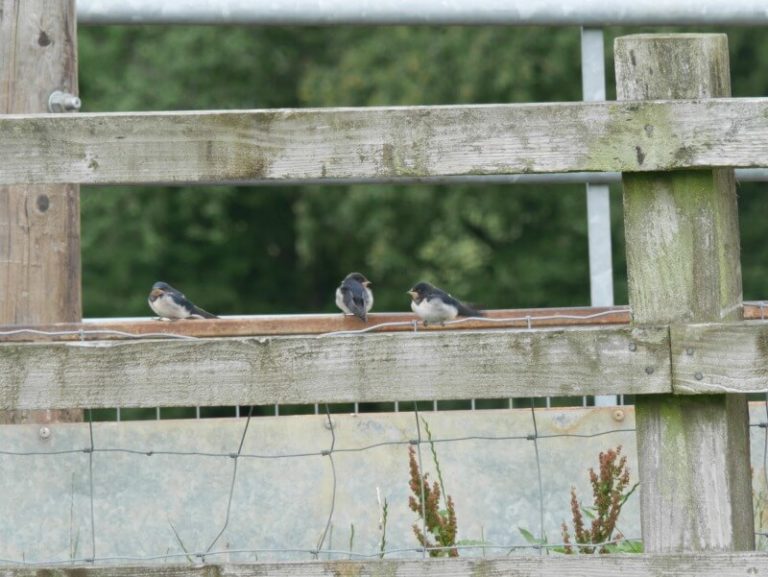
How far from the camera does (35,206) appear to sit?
534cm

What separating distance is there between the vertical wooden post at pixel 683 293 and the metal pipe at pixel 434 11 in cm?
204

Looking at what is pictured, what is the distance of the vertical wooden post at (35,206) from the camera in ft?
17.2

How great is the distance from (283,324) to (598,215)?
1.32 meters

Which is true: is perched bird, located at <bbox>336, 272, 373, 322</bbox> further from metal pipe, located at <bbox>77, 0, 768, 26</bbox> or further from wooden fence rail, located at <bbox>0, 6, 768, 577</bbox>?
wooden fence rail, located at <bbox>0, 6, 768, 577</bbox>

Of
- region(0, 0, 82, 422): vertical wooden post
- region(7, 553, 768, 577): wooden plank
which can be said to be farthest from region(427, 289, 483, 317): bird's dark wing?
region(7, 553, 768, 577): wooden plank

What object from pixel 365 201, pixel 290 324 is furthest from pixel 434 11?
pixel 365 201

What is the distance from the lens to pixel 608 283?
5555mm

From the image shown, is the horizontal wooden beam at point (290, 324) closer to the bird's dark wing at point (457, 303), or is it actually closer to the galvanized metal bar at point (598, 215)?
the galvanized metal bar at point (598, 215)

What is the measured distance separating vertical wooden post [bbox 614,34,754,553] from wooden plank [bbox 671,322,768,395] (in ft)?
0.28

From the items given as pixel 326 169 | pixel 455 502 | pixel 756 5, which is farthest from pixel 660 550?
pixel 756 5

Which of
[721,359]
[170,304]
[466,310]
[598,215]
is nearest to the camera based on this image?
[721,359]

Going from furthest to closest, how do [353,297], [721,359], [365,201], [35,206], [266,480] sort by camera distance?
[365,201]
[353,297]
[35,206]
[266,480]
[721,359]

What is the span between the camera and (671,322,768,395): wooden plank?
10.9 ft

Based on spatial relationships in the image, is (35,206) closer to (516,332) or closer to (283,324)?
(283,324)
